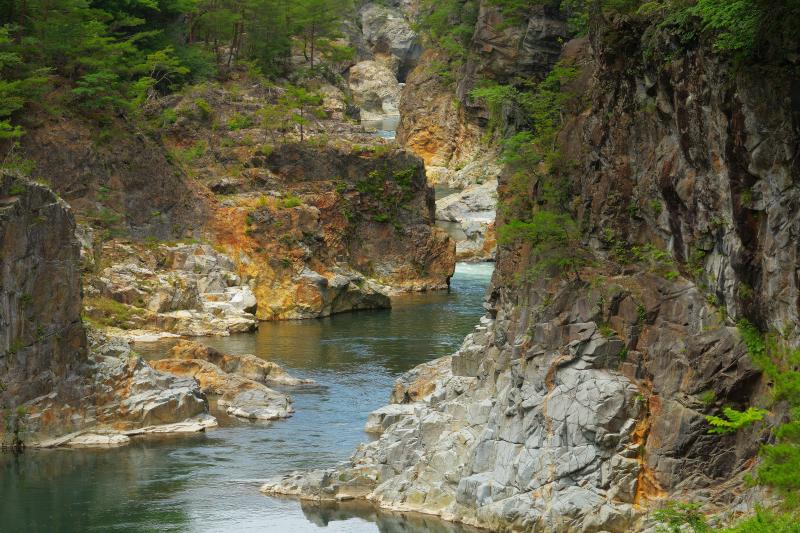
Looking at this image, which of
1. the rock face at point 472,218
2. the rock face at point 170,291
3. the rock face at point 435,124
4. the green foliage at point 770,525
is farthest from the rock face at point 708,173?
the rock face at point 435,124

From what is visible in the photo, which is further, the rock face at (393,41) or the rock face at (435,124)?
the rock face at (393,41)

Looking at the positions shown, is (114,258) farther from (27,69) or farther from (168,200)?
(27,69)

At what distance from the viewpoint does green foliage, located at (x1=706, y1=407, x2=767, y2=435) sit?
2280 centimetres

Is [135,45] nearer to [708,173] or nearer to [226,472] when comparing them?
[226,472]

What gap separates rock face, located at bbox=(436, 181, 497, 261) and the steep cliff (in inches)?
1644

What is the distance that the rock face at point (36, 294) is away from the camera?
35312mm

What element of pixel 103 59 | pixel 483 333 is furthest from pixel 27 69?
pixel 483 333

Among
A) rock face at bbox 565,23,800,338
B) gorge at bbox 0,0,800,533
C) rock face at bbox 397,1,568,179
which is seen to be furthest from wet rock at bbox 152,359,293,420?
rock face at bbox 397,1,568,179

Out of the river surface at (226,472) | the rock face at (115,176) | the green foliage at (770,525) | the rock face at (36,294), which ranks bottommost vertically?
the river surface at (226,472)

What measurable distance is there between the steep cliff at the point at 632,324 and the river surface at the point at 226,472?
1179mm

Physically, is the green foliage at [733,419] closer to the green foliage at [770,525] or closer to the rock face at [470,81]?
the green foliage at [770,525]

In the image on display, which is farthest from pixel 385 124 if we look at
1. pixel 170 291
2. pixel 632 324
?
pixel 632 324

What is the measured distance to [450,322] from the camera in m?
56.2

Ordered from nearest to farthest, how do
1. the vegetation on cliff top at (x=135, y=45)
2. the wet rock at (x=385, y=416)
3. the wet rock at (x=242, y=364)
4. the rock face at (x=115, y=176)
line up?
the wet rock at (x=385, y=416)
the wet rock at (x=242, y=364)
the vegetation on cliff top at (x=135, y=45)
the rock face at (x=115, y=176)
